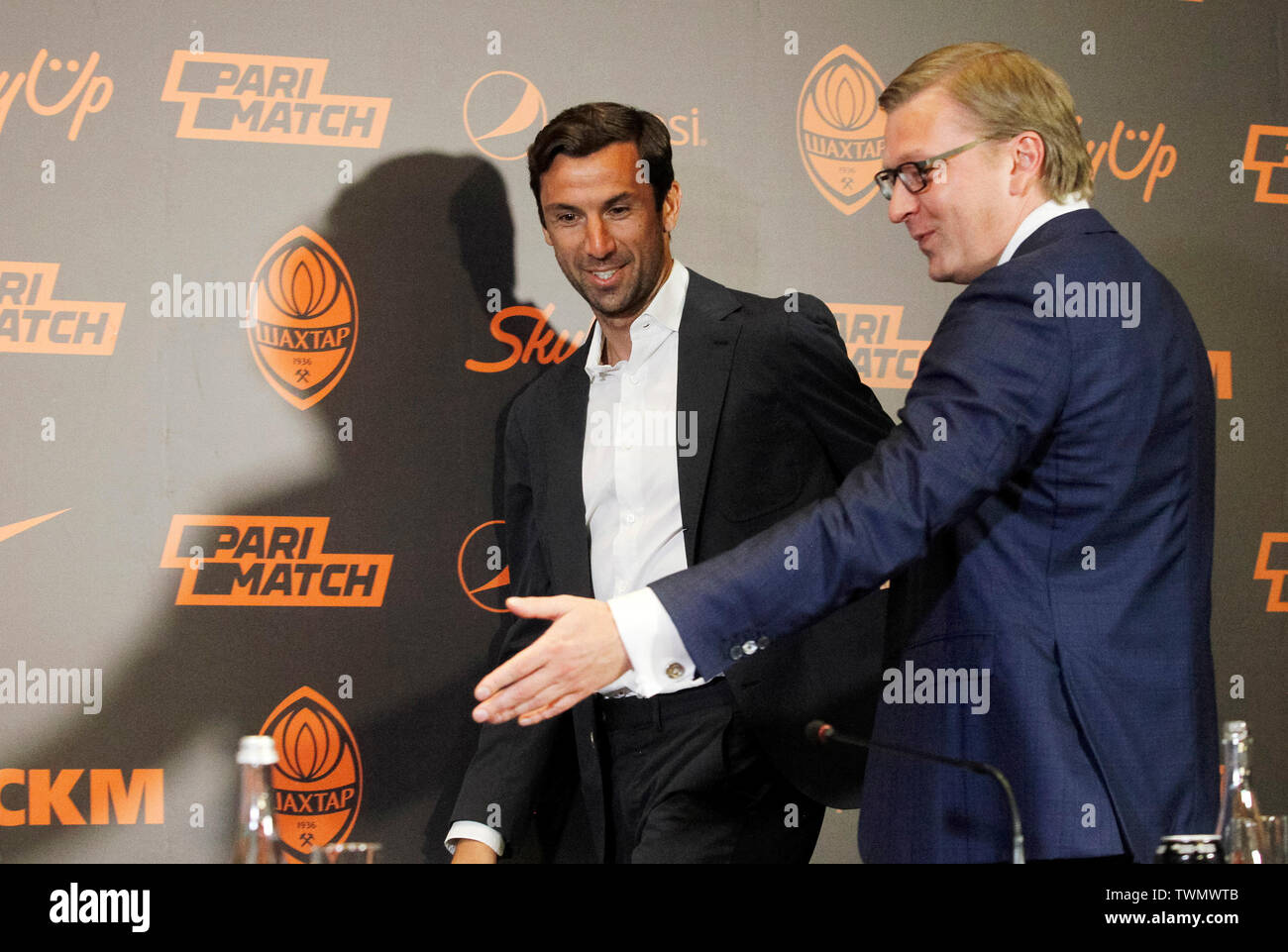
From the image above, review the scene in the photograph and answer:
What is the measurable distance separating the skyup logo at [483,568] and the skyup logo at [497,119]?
1.00 meters

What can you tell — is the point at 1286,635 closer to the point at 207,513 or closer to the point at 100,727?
the point at 207,513

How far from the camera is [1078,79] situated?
3693mm

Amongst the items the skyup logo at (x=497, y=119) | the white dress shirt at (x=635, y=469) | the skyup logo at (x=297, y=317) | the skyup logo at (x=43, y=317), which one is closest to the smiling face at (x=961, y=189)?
the white dress shirt at (x=635, y=469)

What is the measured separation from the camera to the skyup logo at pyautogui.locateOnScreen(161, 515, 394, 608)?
332 centimetres

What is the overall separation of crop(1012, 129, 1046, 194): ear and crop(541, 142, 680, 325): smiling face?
116 centimetres

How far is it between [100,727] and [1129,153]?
3.22 metres

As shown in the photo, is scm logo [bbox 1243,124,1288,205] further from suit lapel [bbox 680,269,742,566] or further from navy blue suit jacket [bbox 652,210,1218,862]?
navy blue suit jacket [bbox 652,210,1218,862]

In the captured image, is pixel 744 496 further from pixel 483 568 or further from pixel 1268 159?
pixel 1268 159

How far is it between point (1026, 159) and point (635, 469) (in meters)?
1.19

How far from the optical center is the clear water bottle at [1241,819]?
1.59m

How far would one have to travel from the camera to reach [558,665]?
1.70m

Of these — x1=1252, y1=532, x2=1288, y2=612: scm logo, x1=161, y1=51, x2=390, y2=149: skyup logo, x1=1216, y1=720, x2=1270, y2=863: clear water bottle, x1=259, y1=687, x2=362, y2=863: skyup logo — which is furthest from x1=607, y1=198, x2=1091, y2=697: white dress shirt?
x1=1252, y1=532, x2=1288, y2=612: scm logo

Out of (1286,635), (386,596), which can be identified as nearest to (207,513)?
(386,596)

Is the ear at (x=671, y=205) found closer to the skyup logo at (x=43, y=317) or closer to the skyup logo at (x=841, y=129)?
the skyup logo at (x=841, y=129)
